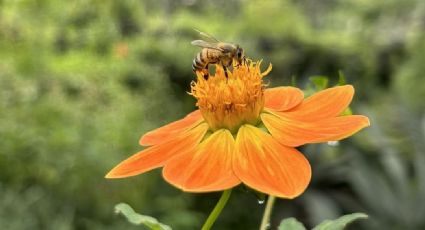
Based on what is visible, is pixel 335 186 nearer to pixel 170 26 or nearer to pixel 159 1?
pixel 170 26

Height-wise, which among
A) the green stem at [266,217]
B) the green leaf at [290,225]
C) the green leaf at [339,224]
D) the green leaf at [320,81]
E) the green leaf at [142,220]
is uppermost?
the green leaf at [320,81]

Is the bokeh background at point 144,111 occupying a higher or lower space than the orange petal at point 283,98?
lower

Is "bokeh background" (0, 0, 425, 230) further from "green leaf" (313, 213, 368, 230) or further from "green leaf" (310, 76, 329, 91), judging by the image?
"green leaf" (310, 76, 329, 91)

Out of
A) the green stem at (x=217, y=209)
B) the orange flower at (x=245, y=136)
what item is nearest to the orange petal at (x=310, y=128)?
the orange flower at (x=245, y=136)

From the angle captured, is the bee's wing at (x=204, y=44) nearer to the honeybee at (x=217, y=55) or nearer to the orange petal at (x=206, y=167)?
the honeybee at (x=217, y=55)

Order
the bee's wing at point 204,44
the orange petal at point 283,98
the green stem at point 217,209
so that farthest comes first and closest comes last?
the bee's wing at point 204,44
the orange petal at point 283,98
the green stem at point 217,209

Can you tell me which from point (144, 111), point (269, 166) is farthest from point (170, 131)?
point (144, 111)
